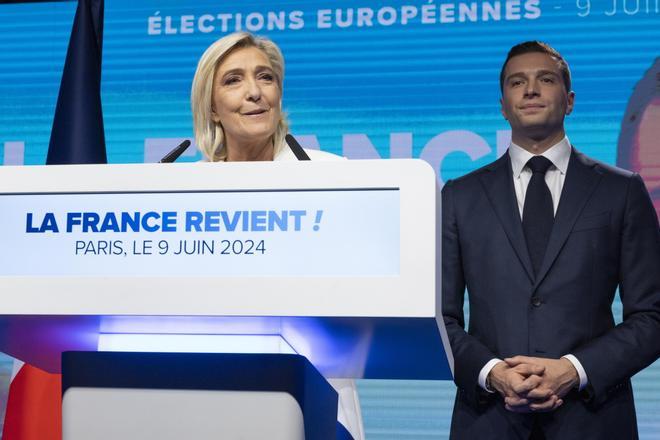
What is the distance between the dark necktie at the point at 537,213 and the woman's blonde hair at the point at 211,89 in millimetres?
649

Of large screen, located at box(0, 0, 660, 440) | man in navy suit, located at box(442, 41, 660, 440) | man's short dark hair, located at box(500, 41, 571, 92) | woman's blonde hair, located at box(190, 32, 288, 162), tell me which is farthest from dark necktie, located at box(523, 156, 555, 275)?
large screen, located at box(0, 0, 660, 440)

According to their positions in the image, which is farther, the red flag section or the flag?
the flag

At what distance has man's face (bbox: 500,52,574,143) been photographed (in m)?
2.60

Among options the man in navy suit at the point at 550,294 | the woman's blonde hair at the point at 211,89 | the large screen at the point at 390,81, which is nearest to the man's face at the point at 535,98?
the man in navy suit at the point at 550,294

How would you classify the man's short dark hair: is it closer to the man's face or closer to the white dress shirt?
the man's face

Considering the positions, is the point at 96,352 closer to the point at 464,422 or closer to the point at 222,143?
the point at 222,143

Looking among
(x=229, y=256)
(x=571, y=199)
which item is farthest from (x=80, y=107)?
(x=229, y=256)

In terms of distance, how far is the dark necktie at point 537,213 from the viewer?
2.44 metres

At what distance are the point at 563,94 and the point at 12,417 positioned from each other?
6.24 feet

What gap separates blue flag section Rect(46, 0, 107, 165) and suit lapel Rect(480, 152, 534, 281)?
4.76ft

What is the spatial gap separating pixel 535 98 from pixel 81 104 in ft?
5.32

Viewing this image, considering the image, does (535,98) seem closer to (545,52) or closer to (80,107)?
(545,52)

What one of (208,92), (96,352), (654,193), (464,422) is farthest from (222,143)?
(654,193)

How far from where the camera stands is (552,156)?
102 inches
